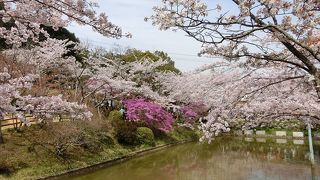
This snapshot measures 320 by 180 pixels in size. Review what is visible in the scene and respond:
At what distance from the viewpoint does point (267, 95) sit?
25.0 feet

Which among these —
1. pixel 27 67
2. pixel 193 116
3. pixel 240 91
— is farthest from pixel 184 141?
pixel 240 91

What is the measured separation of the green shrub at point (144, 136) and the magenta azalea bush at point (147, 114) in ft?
2.14

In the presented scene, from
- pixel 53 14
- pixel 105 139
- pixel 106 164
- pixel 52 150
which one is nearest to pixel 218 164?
pixel 106 164

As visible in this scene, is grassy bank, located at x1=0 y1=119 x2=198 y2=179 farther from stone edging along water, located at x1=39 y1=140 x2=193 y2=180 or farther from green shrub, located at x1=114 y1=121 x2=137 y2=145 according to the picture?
green shrub, located at x1=114 y1=121 x2=137 y2=145

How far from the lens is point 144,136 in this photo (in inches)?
736

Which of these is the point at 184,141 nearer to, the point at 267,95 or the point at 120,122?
the point at 120,122

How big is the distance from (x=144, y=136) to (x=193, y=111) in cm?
695

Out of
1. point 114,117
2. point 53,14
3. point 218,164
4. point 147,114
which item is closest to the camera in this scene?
point 53,14

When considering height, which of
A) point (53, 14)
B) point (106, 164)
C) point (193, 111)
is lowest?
point (106, 164)

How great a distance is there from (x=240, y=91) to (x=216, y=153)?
12.9m

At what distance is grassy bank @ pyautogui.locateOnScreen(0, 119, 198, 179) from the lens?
36.0 ft

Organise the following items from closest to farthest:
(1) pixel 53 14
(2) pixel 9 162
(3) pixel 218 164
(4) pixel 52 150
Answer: (1) pixel 53 14, (2) pixel 9 162, (4) pixel 52 150, (3) pixel 218 164

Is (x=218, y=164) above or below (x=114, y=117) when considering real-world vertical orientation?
below

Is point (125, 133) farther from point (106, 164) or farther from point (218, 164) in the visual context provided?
point (218, 164)
